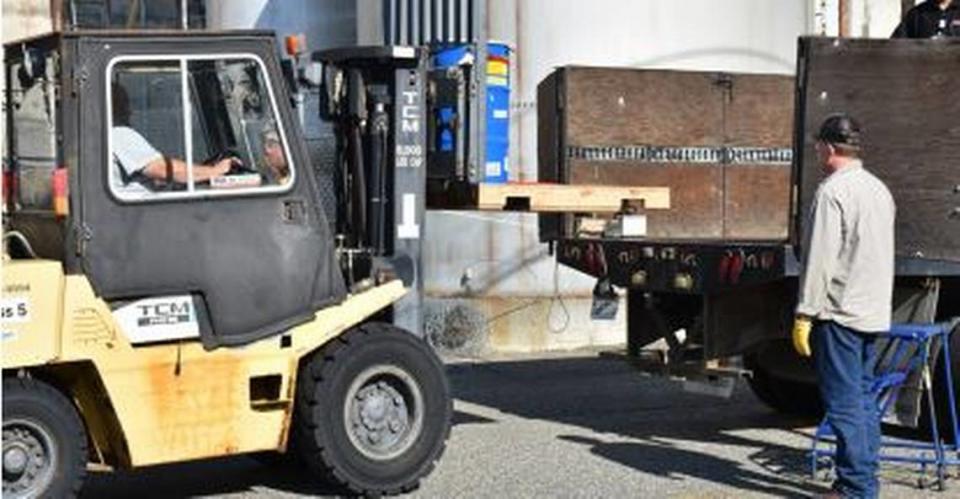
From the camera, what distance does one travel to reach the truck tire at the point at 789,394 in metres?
9.59

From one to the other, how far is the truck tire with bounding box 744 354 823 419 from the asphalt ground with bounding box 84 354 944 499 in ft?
0.32

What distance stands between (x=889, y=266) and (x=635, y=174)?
3289 millimetres

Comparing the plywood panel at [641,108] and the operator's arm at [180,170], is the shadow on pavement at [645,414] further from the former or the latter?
the operator's arm at [180,170]

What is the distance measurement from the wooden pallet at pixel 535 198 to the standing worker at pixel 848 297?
5.66 feet

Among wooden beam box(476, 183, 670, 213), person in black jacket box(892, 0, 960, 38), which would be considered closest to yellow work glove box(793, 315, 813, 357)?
wooden beam box(476, 183, 670, 213)

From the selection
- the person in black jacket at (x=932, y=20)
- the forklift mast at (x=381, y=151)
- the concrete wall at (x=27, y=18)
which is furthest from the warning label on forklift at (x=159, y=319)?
the concrete wall at (x=27, y=18)

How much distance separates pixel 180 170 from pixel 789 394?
189 inches

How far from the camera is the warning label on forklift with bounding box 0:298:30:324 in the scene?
615cm

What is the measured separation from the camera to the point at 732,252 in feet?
26.5

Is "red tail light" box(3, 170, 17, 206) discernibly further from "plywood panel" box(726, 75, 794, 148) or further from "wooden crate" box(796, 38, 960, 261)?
"plywood panel" box(726, 75, 794, 148)

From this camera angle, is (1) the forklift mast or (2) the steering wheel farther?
(1) the forklift mast

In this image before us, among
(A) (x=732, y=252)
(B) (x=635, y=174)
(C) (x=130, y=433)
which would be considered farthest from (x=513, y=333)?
(C) (x=130, y=433)

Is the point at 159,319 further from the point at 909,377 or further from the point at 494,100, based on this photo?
the point at 909,377

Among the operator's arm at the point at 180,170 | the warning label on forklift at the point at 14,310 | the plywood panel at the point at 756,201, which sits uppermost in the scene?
the operator's arm at the point at 180,170
